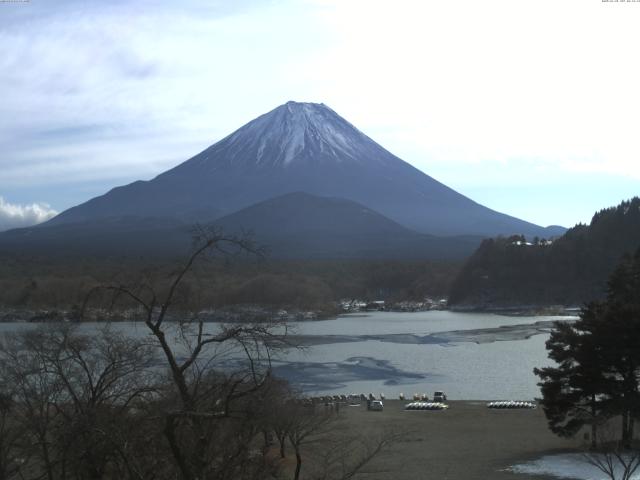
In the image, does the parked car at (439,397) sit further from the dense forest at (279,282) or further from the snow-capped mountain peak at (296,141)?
the snow-capped mountain peak at (296,141)

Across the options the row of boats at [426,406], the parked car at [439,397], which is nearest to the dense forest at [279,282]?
the parked car at [439,397]

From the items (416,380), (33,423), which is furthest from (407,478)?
(416,380)

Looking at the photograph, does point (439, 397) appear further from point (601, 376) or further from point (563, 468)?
point (563, 468)

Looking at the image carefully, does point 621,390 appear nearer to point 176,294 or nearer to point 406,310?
point 176,294

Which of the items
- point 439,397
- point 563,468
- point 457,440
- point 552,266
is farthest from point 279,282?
point 563,468

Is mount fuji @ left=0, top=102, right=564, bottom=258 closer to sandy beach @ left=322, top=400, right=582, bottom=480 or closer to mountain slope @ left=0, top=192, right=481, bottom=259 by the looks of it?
mountain slope @ left=0, top=192, right=481, bottom=259

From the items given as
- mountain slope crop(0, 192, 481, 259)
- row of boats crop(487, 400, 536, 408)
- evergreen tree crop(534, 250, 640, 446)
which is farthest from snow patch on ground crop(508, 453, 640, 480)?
mountain slope crop(0, 192, 481, 259)
